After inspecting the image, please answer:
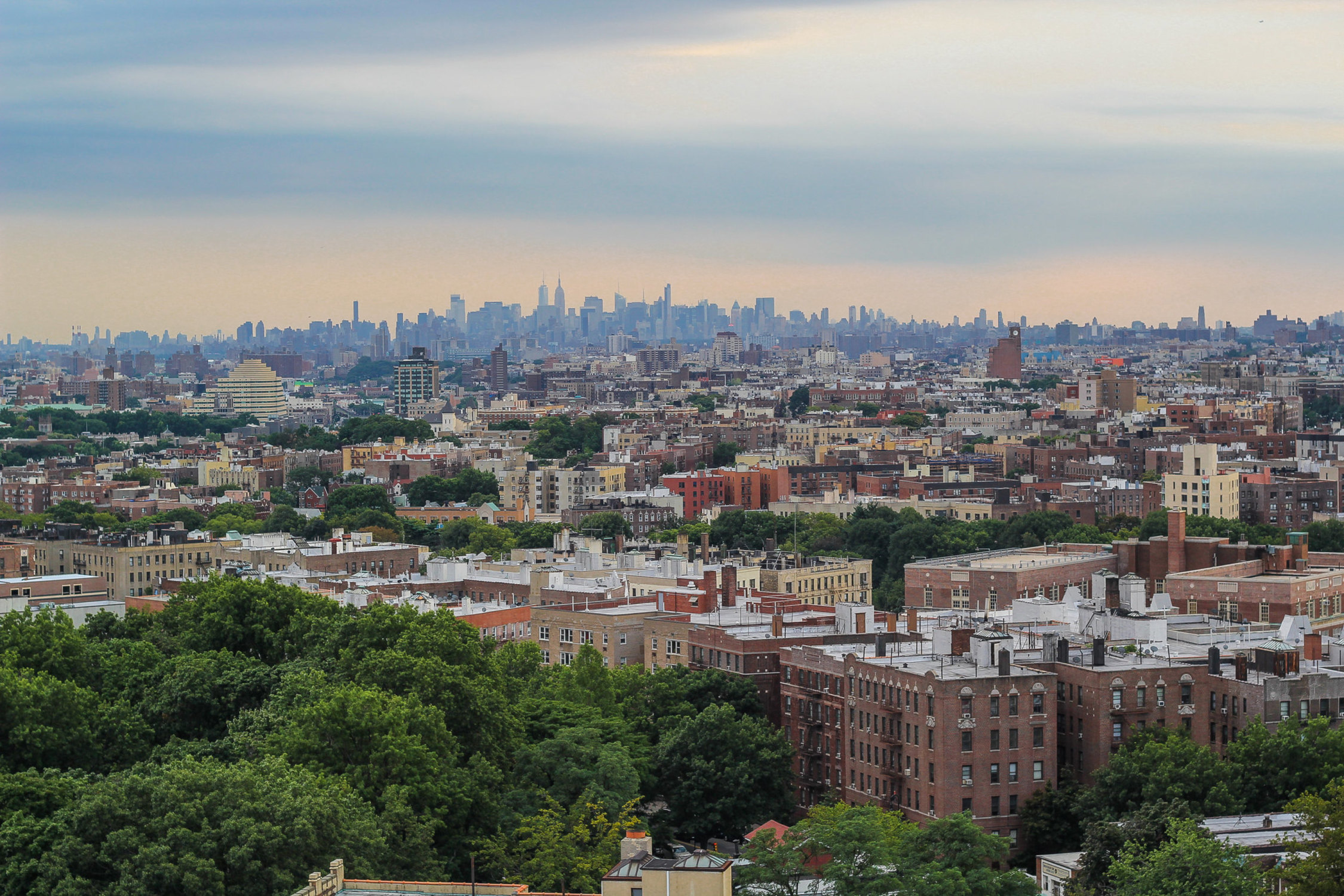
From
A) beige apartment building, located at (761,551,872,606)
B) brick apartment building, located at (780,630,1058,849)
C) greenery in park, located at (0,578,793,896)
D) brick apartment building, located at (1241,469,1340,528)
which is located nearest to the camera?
greenery in park, located at (0,578,793,896)

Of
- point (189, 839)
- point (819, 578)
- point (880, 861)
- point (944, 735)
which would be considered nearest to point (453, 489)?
point (819, 578)

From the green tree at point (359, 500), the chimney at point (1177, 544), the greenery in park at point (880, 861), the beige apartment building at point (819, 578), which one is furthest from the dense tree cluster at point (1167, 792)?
the green tree at point (359, 500)

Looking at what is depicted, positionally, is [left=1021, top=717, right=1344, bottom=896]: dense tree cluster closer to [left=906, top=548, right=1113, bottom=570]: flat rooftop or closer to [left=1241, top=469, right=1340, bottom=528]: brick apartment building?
[left=906, top=548, right=1113, bottom=570]: flat rooftop

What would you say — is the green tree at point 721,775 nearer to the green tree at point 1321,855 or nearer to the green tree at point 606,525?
the green tree at point 1321,855

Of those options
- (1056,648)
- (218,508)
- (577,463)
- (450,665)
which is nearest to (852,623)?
(1056,648)

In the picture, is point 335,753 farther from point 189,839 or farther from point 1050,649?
point 1050,649

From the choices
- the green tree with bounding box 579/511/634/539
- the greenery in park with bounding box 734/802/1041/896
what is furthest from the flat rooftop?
the greenery in park with bounding box 734/802/1041/896
